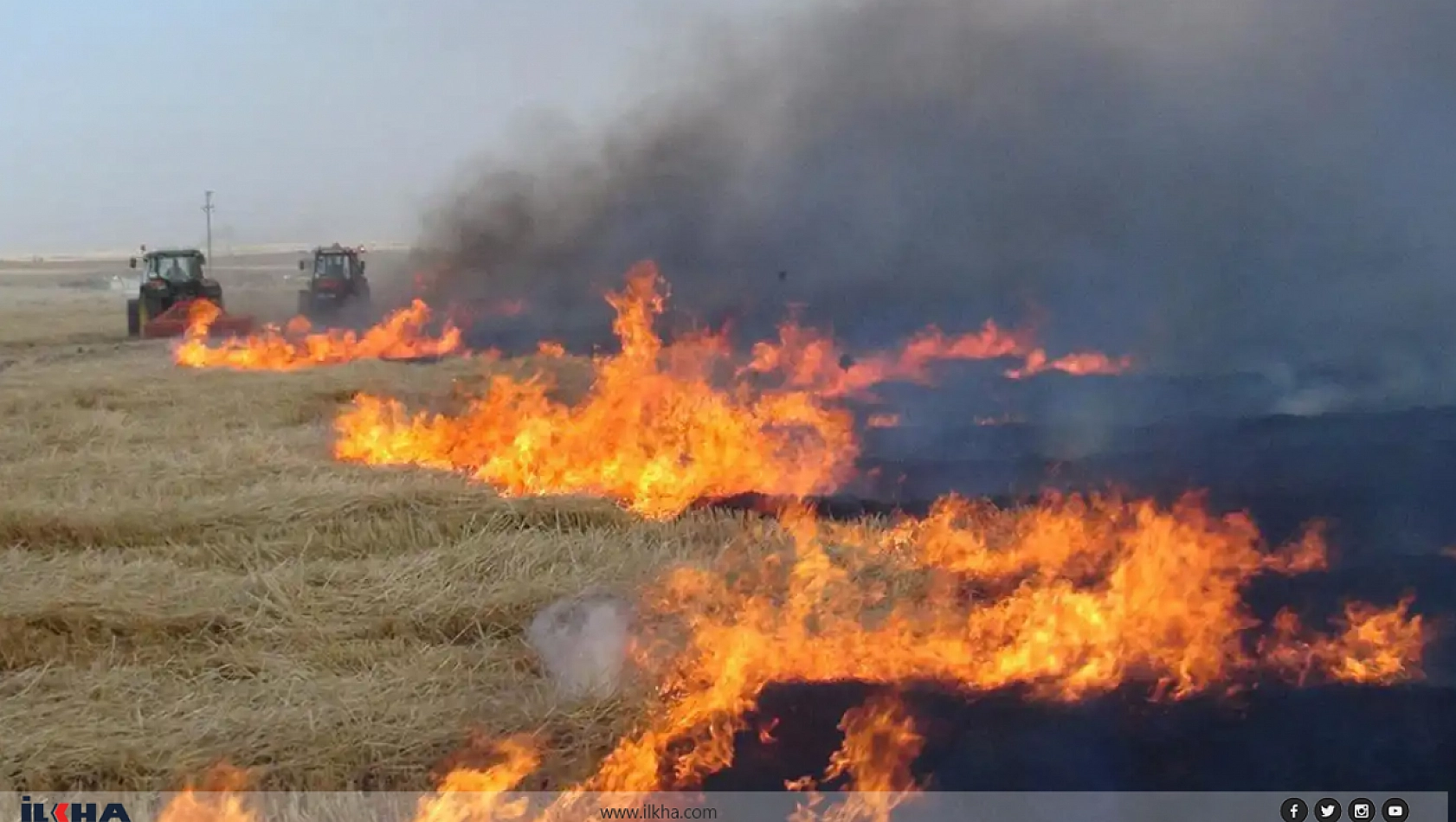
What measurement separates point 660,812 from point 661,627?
1324 millimetres

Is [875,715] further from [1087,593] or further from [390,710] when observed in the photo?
[390,710]

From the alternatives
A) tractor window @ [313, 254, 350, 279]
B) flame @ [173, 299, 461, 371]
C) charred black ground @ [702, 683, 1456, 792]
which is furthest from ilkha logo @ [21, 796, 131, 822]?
tractor window @ [313, 254, 350, 279]

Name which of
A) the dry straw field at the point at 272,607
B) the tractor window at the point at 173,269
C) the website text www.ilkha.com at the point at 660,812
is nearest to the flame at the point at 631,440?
the dry straw field at the point at 272,607

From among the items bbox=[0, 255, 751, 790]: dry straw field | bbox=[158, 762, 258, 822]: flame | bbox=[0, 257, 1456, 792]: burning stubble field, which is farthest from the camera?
bbox=[0, 255, 751, 790]: dry straw field

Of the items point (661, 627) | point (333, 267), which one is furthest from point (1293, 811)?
point (333, 267)

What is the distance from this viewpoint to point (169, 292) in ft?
86.9

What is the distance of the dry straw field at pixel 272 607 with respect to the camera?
4508 mm

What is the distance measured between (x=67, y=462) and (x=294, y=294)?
107 feet

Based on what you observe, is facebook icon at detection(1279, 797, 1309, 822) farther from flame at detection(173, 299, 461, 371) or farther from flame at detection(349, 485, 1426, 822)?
flame at detection(173, 299, 461, 371)

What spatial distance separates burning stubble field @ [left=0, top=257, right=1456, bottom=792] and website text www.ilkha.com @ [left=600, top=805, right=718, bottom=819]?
15 cm

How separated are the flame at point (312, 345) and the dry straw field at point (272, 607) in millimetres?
8037

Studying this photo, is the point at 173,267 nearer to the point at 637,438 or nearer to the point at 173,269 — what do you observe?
the point at 173,269

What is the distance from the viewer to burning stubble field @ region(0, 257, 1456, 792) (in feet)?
13.8

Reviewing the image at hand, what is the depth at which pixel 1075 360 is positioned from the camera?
38.5 feet
